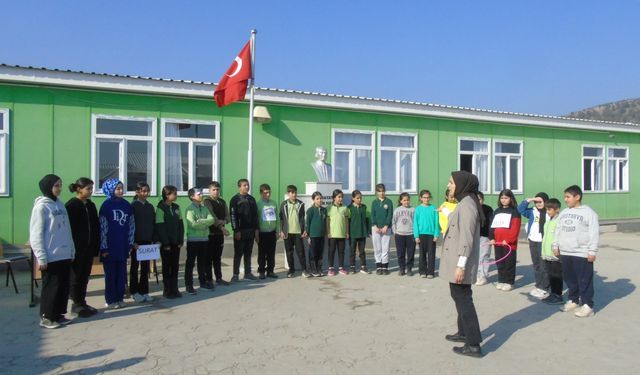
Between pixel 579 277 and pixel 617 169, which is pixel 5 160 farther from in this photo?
pixel 617 169

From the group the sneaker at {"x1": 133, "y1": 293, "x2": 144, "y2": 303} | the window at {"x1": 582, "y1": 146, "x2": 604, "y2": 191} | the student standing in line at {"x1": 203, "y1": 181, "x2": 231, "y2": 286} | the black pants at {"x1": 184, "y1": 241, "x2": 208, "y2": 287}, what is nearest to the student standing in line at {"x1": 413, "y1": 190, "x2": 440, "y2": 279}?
the student standing in line at {"x1": 203, "y1": 181, "x2": 231, "y2": 286}

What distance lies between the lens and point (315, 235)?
8484 millimetres

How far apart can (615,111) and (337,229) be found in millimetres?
81149

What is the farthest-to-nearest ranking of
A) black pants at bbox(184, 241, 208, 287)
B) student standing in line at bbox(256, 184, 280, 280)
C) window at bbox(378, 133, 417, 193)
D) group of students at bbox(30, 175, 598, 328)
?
window at bbox(378, 133, 417, 193)
student standing in line at bbox(256, 184, 280, 280)
black pants at bbox(184, 241, 208, 287)
group of students at bbox(30, 175, 598, 328)

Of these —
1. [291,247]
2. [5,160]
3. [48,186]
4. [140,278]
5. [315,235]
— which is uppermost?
[5,160]

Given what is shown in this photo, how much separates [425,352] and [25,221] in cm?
825

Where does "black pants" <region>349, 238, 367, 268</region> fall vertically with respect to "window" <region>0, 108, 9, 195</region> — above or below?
below

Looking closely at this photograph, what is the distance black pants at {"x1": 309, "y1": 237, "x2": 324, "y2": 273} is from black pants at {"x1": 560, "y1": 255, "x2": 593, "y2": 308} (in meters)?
3.85

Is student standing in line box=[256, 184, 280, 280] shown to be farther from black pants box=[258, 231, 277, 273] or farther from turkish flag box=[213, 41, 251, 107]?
turkish flag box=[213, 41, 251, 107]

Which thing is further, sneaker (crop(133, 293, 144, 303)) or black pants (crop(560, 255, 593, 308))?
sneaker (crop(133, 293, 144, 303))

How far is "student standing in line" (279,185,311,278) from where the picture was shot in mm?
8445

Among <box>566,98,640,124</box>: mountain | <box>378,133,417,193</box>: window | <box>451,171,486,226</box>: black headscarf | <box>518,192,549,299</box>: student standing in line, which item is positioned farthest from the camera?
<box>566,98,640,124</box>: mountain

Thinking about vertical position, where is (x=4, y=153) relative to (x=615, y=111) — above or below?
below

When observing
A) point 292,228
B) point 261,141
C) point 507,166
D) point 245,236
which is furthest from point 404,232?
point 507,166
